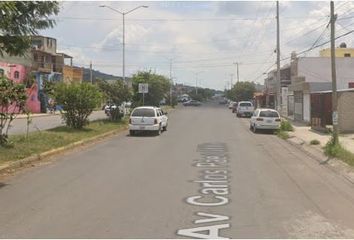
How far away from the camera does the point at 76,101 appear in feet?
98.0

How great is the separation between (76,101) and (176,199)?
Result: 19792 mm

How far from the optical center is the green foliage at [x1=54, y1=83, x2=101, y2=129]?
29.9 metres

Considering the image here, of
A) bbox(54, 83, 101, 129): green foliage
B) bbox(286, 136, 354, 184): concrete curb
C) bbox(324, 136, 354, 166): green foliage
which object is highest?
bbox(54, 83, 101, 129): green foliage

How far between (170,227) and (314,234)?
1981 mm

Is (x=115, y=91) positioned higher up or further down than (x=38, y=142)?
higher up

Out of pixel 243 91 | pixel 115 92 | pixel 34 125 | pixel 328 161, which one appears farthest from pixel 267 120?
pixel 243 91

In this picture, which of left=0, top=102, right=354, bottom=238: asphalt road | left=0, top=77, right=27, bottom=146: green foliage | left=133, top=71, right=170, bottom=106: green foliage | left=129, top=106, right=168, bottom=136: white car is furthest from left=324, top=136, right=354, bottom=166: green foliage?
left=133, top=71, right=170, bottom=106: green foliage

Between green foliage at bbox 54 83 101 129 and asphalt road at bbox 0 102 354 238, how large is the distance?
11.1 meters

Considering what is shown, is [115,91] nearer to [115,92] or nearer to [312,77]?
[115,92]

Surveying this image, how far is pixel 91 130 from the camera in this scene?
31.0 meters

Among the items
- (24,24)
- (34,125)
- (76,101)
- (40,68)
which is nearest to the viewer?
(24,24)

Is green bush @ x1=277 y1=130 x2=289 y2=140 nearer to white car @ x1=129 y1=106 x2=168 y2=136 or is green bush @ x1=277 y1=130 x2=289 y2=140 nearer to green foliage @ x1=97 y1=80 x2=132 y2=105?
white car @ x1=129 y1=106 x2=168 y2=136

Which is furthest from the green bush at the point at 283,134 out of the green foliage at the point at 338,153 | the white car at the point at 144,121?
the green foliage at the point at 338,153

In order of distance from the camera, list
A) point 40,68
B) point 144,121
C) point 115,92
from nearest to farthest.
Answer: point 144,121 < point 115,92 < point 40,68
